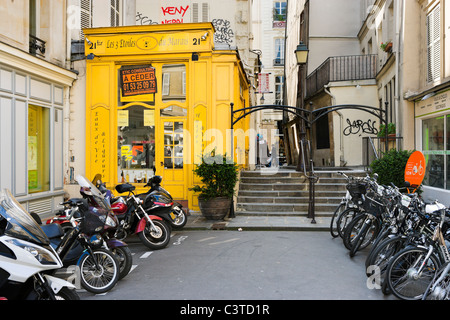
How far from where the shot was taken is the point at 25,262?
3.40 metres

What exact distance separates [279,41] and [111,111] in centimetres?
→ 2749

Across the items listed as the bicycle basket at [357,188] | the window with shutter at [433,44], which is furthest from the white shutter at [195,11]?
the bicycle basket at [357,188]

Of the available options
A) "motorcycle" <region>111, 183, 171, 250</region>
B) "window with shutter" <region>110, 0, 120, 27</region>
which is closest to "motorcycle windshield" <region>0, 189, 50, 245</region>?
"motorcycle" <region>111, 183, 171, 250</region>

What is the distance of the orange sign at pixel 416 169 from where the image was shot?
6981mm

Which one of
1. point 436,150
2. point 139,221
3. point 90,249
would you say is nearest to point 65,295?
point 90,249

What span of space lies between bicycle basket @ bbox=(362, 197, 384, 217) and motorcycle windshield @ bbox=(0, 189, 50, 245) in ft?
15.1

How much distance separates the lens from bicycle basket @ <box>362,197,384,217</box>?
19.7 feet

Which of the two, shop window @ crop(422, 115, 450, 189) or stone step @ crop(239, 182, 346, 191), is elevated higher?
shop window @ crop(422, 115, 450, 189)

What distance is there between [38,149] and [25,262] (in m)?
7.02

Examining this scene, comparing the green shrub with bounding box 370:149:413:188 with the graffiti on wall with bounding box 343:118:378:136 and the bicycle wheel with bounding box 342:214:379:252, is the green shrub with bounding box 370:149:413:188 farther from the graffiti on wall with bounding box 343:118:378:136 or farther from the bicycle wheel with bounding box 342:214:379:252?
the graffiti on wall with bounding box 343:118:378:136

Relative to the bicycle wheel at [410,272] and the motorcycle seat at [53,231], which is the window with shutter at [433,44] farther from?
the motorcycle seat at [53,231]

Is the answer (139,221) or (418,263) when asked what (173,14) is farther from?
(418,263)

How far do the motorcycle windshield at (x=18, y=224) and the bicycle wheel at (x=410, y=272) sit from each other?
362 centimetres
